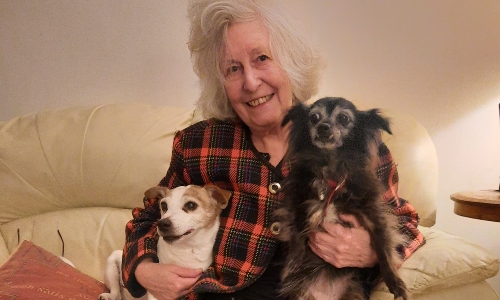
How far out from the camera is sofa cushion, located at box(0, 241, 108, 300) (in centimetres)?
140

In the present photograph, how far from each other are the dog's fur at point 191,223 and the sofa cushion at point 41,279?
0.40m

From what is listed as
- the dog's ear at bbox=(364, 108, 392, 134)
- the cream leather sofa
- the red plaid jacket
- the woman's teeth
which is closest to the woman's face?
the woman's teeth

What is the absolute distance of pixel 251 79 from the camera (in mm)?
1142

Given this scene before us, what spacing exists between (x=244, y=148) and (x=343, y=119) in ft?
1.54

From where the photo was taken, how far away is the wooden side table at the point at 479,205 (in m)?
1.51

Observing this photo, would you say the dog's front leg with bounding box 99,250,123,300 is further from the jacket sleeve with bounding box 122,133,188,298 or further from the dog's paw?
the jacket sleeve with bounding box 122,133,188,298

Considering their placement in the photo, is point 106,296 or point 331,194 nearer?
point 331,194

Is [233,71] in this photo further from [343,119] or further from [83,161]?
[83,161]

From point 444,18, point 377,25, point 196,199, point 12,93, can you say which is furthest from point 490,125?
point 12,93

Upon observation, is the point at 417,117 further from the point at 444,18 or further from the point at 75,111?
the point at 75,111

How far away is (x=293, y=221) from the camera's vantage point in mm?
973

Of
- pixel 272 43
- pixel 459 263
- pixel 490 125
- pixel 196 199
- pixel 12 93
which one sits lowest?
pixel 459 263

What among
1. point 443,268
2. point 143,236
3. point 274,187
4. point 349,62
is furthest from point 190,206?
point 349,62

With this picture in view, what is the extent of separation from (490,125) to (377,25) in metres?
0.77
